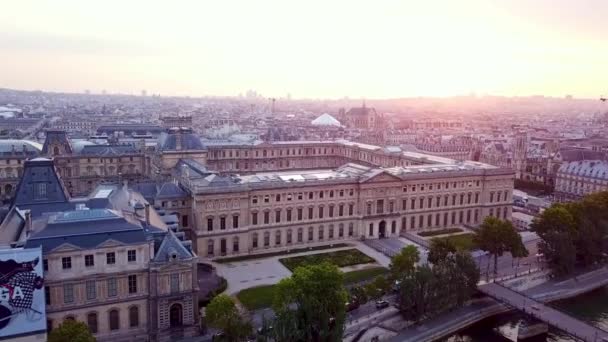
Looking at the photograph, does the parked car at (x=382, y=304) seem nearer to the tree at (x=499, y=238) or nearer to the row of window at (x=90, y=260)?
the tree at (x=499, y=238)

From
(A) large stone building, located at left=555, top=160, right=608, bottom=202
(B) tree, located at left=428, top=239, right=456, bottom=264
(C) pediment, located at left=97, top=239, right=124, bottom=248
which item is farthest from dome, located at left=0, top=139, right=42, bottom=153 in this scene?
(A) large stone building, located at left=555, top=160, right=608, bottom=202

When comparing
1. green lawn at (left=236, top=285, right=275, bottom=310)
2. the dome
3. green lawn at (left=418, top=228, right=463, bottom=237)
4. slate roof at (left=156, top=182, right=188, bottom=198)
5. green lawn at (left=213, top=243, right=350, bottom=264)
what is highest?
the dome

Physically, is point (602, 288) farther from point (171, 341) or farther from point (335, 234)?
point (171, 341)

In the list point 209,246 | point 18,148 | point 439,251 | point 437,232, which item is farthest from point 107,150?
point 439,251

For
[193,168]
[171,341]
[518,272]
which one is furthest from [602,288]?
[193,168]

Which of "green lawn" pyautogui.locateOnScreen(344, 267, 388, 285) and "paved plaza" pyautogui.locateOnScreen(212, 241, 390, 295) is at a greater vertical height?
"green lawn" pyautogui.locateOnScreen(344, 267, 388, 285)

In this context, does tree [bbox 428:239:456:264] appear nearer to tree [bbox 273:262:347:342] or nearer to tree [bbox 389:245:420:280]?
tree [bbox 389:245:420:280]
